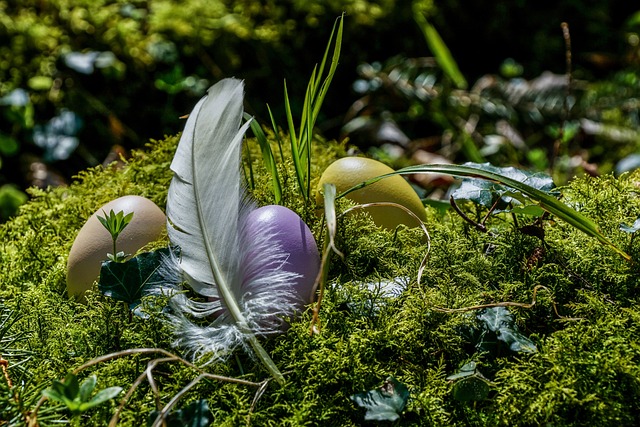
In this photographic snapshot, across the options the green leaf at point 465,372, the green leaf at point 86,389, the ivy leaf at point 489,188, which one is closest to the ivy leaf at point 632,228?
the ivy leaf at point 489,188

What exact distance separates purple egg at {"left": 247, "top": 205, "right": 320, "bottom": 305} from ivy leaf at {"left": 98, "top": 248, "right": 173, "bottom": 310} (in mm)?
190

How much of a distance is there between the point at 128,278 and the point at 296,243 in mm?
281

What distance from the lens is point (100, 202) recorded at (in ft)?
4.93

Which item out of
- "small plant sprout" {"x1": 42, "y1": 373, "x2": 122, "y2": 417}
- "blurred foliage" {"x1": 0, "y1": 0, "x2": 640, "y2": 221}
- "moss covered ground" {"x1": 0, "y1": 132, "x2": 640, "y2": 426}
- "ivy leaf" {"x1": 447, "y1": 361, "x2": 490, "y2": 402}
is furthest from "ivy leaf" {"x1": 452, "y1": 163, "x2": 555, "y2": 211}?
"blurred foliage" {"x1": 0, "y1": 0, "x2": 640, "y2": 221}

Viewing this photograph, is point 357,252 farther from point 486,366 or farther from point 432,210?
point 432,210

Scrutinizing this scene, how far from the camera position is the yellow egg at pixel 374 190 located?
135 centimetres

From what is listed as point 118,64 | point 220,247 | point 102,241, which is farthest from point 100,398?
point 118,64

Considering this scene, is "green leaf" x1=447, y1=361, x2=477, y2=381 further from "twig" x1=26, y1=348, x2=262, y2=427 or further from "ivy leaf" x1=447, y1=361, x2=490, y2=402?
"twig" x1=26, y1=348, x2=262, y2=427

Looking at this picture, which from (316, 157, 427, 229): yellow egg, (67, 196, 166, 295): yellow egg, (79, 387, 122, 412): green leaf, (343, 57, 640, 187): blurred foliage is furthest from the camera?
(343, 57, 640, 187): blurred foliage

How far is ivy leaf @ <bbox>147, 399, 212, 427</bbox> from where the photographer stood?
0.91m

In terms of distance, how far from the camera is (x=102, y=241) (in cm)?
125

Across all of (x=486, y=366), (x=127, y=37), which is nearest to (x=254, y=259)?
(x=486, y=366)

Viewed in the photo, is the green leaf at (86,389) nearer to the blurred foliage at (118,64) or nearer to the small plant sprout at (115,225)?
the small plant sprout at (115,225)

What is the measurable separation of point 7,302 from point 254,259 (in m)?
0.47
